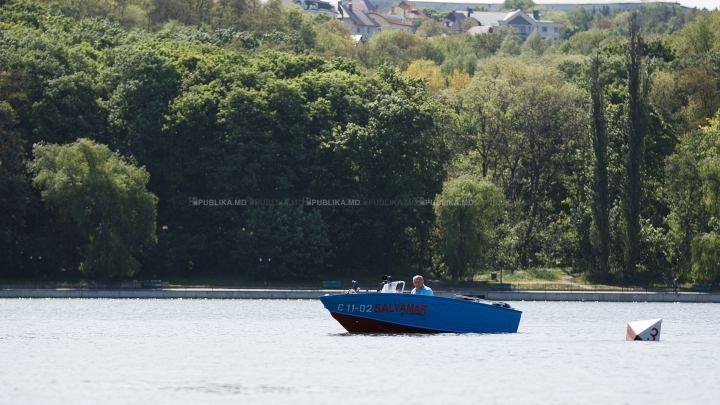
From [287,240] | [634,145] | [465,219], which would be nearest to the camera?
[287,240]

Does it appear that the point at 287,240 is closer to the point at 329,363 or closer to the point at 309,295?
the point at 309,295

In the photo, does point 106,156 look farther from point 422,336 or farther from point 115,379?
point 115,379

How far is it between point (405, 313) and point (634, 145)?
4872 cm

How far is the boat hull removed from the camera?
52031mm

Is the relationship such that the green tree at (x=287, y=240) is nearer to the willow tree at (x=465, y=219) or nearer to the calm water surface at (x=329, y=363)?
the willow tree at (x=465, y=219)

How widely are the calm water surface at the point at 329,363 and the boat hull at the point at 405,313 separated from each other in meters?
0.54

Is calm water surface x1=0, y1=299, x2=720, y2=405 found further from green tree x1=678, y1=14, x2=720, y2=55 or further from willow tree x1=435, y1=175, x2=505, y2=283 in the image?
green tree x1=678, y1=14, x2=720, y2=55

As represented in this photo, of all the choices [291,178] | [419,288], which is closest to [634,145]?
[291,178]

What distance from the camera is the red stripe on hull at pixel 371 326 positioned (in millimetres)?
52250

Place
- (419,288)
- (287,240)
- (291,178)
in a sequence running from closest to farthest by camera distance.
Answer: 1. (419,288)
2. (287,240)
3. (291,178)

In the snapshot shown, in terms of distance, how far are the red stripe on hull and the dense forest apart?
40.7 meters

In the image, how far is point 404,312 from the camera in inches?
2047

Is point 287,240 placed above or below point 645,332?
above

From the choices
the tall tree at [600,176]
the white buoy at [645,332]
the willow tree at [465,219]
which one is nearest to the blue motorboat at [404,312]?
the white buoy at [645,332]
